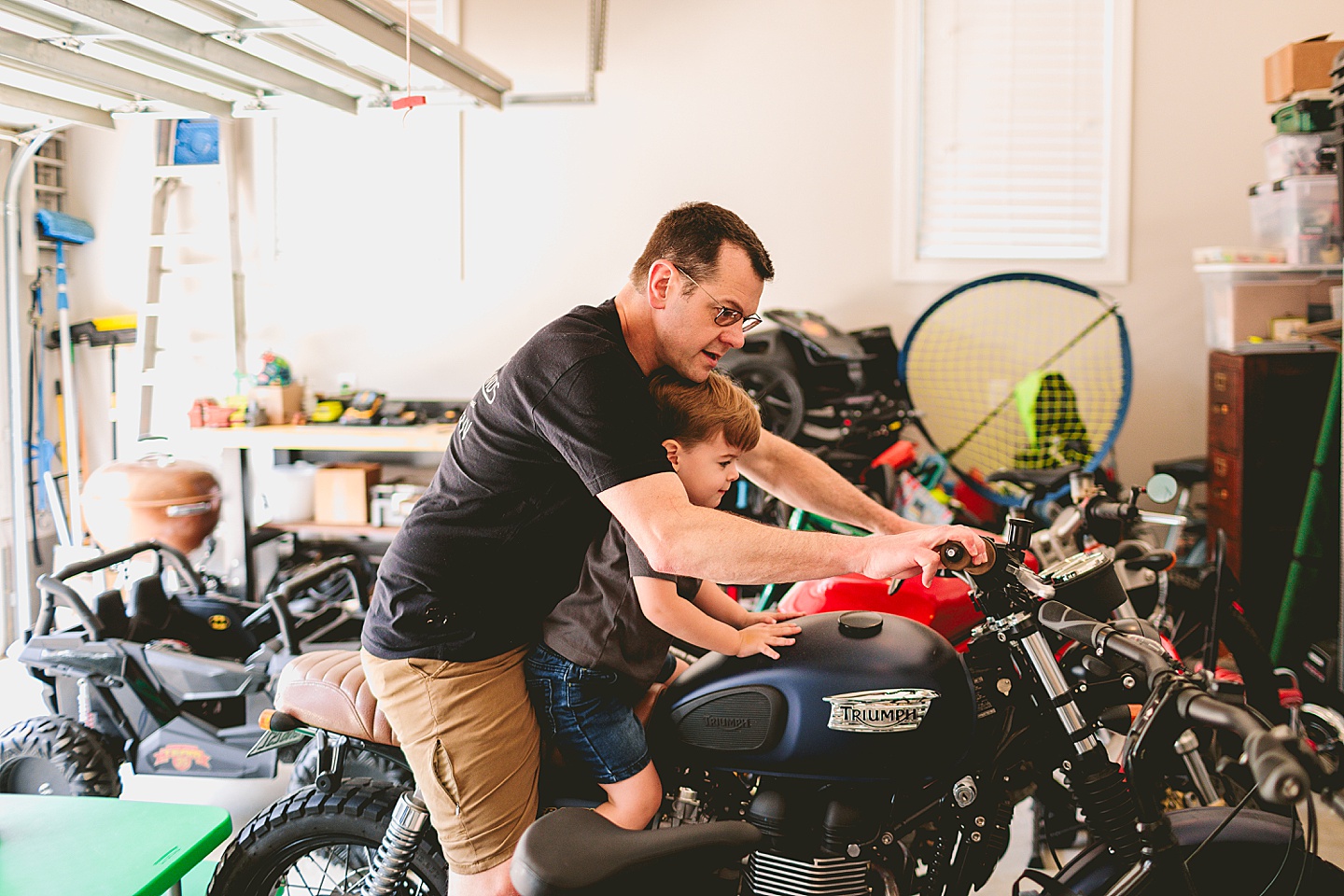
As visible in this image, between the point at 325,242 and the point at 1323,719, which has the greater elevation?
the point at 325,242

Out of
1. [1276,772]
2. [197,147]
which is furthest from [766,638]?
[197,147]

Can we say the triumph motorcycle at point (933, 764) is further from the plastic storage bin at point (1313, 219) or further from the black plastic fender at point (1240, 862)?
the plastic storage bin at point (1313, 219)

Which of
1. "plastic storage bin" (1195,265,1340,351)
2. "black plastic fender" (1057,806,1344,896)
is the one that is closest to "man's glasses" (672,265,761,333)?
"black plastic fender" (1057,806,1344,896)

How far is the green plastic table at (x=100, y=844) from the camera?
5.73ft

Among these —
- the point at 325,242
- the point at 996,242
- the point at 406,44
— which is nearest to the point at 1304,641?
the point at 996,242

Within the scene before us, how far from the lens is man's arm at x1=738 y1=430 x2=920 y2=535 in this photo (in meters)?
2.03

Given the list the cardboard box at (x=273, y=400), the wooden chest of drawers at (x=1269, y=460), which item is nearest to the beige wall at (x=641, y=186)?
the cardboard box at (x=273, y=400)

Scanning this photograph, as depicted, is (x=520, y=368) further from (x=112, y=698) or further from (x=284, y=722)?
(x=112, y=698)

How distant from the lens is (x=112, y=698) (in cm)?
297

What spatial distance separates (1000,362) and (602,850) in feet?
13.6

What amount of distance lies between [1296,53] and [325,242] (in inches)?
177

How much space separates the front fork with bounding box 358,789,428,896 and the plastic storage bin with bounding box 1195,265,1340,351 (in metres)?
3.74

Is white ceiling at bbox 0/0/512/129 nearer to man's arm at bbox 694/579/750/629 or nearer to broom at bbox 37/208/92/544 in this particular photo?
broom at bbox 37/208/92/544

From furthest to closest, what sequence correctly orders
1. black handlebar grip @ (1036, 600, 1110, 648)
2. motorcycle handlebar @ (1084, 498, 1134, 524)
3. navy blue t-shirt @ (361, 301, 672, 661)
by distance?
motorcycle handlebar @ (1084, 498, 1134, 524)
navy blue t-shirt @ (361, 301, 672, 661)
black handlebar grip @ (1036, 600, 1110, 648)
